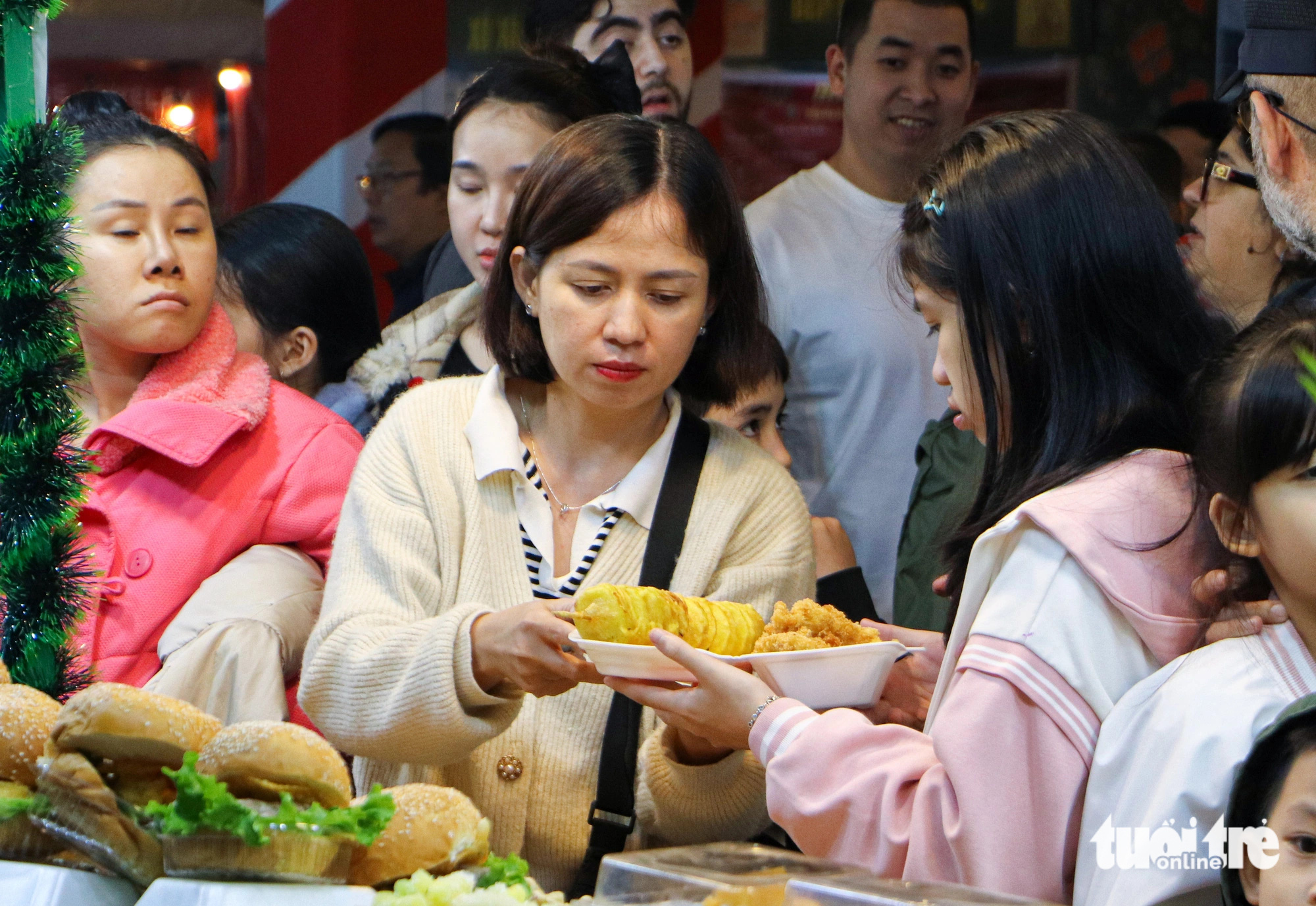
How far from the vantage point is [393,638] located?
223 centimetres

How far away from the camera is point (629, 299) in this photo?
237cm

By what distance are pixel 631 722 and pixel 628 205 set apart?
88 centimetres

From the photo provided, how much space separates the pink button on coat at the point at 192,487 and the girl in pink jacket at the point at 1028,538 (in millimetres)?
1088

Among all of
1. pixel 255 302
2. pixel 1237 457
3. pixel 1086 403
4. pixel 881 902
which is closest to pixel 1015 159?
pixel 1086 403

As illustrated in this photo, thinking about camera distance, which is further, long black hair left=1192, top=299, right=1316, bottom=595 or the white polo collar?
the white polo collar

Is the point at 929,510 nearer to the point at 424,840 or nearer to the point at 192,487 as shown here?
the point at 192,487

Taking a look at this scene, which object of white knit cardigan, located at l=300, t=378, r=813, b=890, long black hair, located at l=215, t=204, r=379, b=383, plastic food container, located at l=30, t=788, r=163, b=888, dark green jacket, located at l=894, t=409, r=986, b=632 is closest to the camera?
plastic food container, located at l=30, t=788, r=163, b=888

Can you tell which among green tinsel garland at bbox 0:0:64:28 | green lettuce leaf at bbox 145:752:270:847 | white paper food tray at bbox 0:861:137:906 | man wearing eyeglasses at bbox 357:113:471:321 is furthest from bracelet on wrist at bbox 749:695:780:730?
man wearing eyeglasses at bbox 357:113:471:321

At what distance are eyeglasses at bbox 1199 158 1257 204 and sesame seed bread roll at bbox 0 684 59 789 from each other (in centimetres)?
249

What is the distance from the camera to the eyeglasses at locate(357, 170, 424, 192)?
12.6 ft

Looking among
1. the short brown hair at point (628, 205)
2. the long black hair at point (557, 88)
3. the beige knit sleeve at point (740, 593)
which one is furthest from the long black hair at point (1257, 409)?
the long black hair at point (557, 88)

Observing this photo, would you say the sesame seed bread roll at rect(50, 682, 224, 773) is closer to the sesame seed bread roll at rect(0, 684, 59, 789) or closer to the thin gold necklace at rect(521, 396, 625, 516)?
the sesame seed bread roll at rect(0, 684, 59, 789)

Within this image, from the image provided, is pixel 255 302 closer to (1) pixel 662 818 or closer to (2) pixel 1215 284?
(1) pixel 662 818

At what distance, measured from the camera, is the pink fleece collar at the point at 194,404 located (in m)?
2.73
